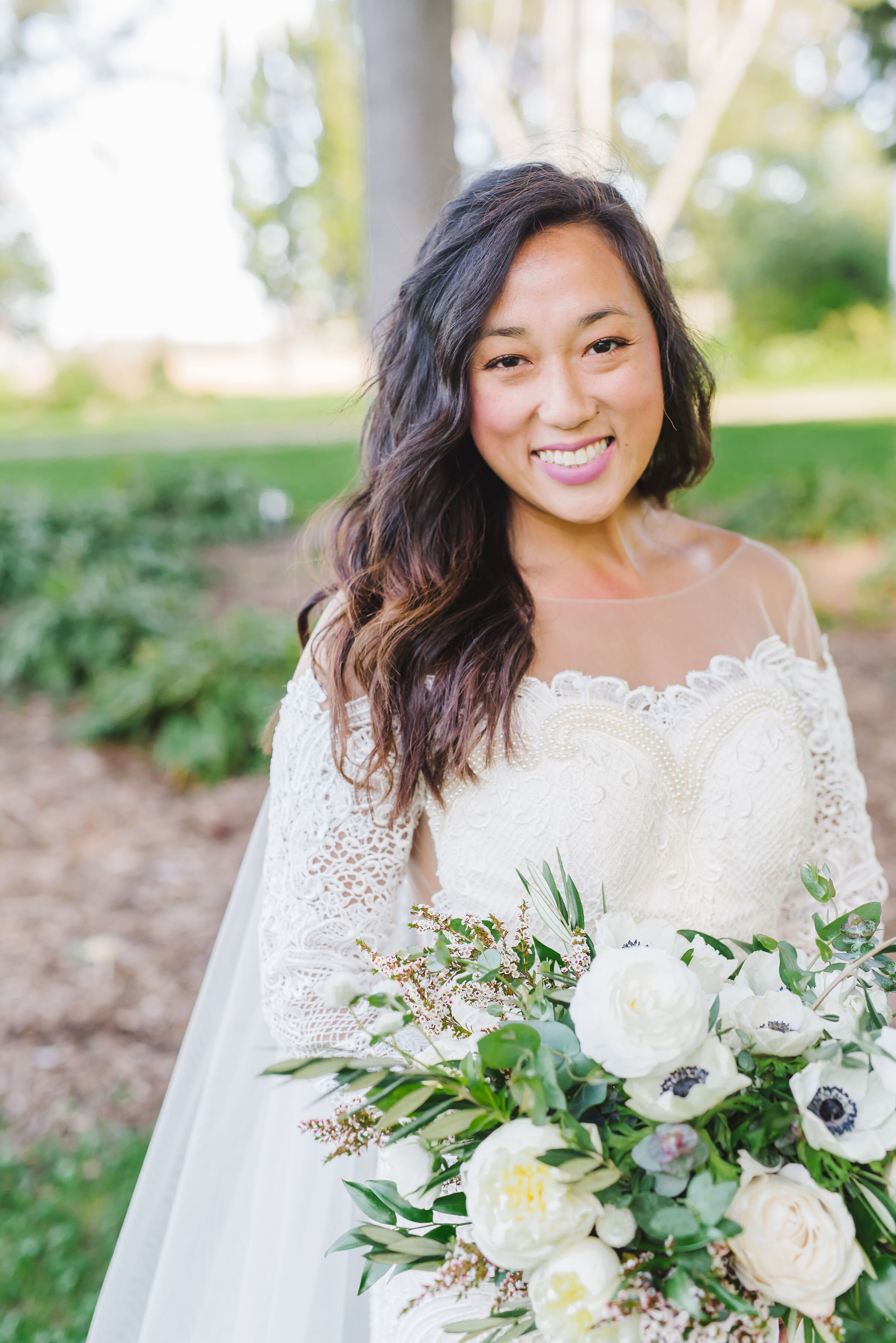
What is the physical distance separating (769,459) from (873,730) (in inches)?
271

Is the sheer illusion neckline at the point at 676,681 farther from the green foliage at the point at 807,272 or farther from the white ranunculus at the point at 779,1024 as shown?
the green foliage at the point at 807,272

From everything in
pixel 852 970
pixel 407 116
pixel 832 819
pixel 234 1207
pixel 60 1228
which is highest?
pixel 407 116

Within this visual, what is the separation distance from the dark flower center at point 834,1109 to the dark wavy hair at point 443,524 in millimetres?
808

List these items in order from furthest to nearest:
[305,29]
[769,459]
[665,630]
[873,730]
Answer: [305,29] → [769,459] → [873,730] → [665,630]

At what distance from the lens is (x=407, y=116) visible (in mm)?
4188

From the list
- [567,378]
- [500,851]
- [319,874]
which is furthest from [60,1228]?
[567,378]

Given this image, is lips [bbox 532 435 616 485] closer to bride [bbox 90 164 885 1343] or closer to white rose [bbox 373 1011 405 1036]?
bride [bbox 90 164 885 1343]

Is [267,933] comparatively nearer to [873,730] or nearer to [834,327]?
[873,730]

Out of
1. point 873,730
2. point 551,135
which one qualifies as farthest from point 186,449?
point 551,135

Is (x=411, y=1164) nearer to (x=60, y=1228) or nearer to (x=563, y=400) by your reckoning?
(x=563, y=400)

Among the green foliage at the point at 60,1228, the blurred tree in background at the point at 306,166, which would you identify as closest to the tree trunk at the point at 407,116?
the green foliage at the point at 60,1228

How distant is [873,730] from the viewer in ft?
19.6

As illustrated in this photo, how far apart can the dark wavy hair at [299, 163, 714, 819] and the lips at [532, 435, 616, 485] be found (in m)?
0.16

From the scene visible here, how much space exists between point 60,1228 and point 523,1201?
8.47 ft
